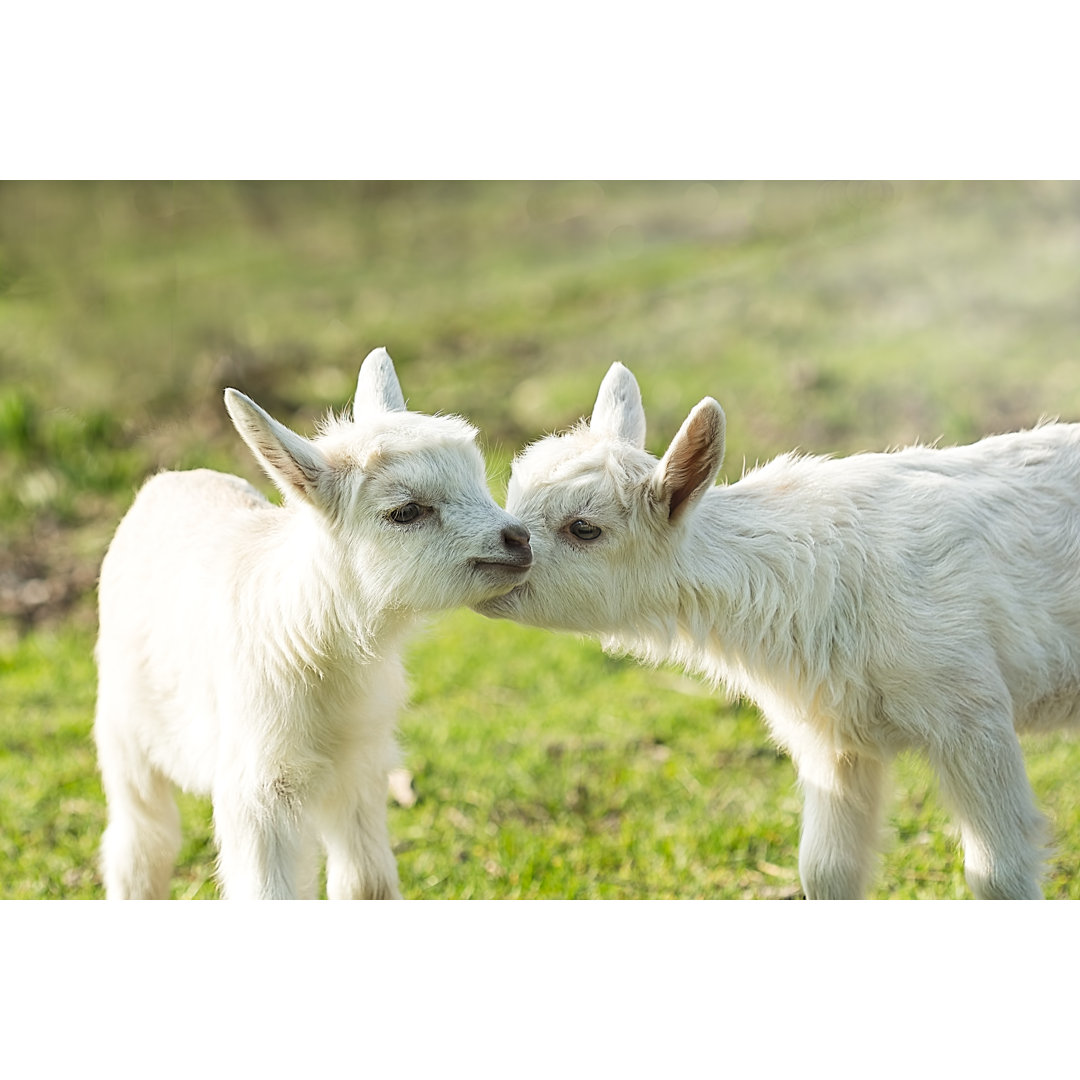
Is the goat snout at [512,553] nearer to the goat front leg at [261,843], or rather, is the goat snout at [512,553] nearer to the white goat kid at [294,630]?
the white goat kid at [294,630]

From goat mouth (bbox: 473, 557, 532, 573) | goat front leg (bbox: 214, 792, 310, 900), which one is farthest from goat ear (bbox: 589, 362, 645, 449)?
goat front leg (bbox: 214, 792, 310, 900)

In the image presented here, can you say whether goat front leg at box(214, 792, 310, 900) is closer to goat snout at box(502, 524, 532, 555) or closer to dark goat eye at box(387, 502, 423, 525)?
dark goat eye at box(387, 502, 423, 525)

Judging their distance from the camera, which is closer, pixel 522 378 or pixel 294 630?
pixel 294 630

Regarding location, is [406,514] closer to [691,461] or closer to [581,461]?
[581,461]

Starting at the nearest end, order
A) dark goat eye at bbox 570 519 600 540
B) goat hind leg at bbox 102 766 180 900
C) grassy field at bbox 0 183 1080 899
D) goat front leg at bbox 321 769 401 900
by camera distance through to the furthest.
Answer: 1. dark goat eye at bbox 570 519 600 540
2. goat front leg at bbox 321 769 401 900
3. goat hind leg at bbox 102 766 180 900
4. grassy field at bbox 0 183 1080 899

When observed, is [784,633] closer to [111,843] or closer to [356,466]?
[356,466]

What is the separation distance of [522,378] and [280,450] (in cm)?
620

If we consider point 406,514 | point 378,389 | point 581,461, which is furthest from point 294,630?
point 581,461

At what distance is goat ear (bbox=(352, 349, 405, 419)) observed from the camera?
3.82 meters

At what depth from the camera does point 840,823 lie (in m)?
3.91

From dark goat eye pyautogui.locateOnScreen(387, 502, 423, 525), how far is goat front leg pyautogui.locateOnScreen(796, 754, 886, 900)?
4.51ft

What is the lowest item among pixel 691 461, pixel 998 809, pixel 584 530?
pixel 998 809

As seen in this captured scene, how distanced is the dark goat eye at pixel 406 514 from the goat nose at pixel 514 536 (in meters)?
0.24

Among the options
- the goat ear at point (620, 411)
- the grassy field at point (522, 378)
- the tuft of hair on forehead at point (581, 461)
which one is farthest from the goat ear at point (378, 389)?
the grassy field at point (522, 378)
